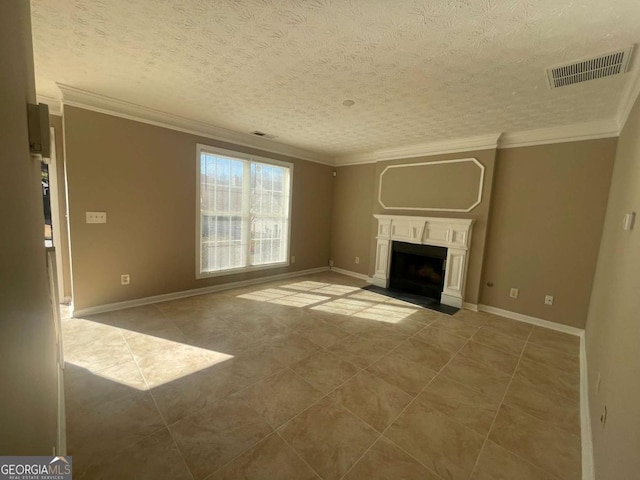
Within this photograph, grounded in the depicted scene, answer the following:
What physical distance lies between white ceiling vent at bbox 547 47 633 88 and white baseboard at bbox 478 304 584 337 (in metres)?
2.71

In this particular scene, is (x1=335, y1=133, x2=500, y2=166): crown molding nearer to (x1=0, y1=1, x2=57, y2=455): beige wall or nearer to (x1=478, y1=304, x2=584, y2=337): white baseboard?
(x1=478, y1=304, x2=584, y2=337): white baseboard

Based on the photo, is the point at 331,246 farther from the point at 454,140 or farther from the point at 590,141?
the point at 590,141

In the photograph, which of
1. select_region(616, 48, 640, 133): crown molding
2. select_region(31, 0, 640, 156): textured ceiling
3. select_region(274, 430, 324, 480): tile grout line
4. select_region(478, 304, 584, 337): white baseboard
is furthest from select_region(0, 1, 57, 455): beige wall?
select_region(478, 304, 584, 337): white baseboard

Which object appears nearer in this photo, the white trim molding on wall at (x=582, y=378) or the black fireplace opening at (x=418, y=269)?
the white trim molding on wall at (x=582, y=378)

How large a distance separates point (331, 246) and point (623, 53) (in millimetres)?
4702

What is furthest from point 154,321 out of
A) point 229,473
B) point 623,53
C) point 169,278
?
point 623,53

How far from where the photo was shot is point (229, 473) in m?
1.37

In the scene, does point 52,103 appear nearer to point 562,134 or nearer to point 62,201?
point 62,201

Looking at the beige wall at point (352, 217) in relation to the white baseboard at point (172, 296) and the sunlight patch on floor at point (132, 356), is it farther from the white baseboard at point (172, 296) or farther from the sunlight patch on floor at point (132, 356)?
the sunlight patch on floor at point (132, 356)

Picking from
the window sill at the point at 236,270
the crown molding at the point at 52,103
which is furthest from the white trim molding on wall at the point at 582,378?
the crown molding at the point at 52,103

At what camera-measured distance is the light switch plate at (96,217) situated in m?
3.04

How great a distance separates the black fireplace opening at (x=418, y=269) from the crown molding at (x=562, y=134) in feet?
5.49

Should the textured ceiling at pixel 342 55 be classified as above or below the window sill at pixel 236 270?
above

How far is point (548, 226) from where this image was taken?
337cm
